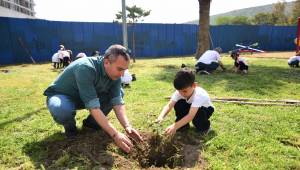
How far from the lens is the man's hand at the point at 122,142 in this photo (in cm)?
366

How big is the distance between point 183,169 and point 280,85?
6.59 metres

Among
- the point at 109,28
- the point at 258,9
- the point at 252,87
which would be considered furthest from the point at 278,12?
the point at 258,9

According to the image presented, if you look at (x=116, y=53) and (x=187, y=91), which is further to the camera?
(x=187, y=91)

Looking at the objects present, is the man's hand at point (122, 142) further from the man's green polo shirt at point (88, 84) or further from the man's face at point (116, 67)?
the man's face at point (116, 67)

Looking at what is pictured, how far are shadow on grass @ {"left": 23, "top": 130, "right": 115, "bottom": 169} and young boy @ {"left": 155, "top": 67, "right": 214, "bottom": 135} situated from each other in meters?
0.78

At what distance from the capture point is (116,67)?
371cm

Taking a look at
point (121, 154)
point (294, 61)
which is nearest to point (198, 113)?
point (121, 154)

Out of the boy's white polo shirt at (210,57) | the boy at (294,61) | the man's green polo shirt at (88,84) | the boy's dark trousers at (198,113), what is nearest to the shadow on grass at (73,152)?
the man's green polo shirt at (88,84)

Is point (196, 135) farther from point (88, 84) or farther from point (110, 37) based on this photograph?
point (110, 37)

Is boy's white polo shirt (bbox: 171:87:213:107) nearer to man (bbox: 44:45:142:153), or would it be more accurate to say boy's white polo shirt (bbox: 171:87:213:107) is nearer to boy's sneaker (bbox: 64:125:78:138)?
man (bbox: 44:45:142:153)

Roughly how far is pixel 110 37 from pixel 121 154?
63.4 ft

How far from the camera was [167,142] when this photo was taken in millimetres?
3893

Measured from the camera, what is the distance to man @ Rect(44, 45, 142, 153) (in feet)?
12.1

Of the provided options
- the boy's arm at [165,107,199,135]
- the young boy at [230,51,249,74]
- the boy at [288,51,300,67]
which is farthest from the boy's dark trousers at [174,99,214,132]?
the boy at [288,51,300,67]
